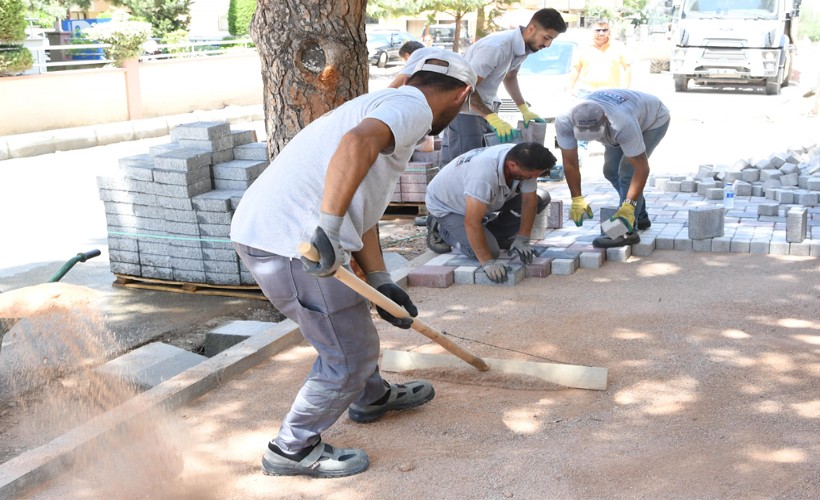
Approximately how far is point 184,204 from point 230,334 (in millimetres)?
1425

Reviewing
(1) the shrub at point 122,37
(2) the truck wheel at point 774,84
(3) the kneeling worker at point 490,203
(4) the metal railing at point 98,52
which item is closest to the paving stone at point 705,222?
(3) the kneeling worker at point 490,203

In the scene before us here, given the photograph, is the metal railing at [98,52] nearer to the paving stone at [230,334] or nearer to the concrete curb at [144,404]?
the paving stone at [230,334]

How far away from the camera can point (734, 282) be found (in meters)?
5.88

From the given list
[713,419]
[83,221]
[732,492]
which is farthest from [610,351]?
[83,221]

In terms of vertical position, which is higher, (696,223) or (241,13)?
(241,13)

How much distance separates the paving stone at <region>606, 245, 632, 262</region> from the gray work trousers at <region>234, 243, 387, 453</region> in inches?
138

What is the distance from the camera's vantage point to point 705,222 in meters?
6.60

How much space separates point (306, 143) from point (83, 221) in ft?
21.0

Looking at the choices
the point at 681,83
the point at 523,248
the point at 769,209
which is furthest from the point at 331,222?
the point at 681,83

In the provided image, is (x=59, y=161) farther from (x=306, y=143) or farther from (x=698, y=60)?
(x=698, y=60)

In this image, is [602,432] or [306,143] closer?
[306,143]

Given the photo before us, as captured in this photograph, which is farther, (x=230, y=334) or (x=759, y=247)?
(x=759, y=247)

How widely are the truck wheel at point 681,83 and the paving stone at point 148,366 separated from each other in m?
17.7

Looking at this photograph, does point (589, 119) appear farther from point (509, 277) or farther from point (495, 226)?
point (509, 277)
